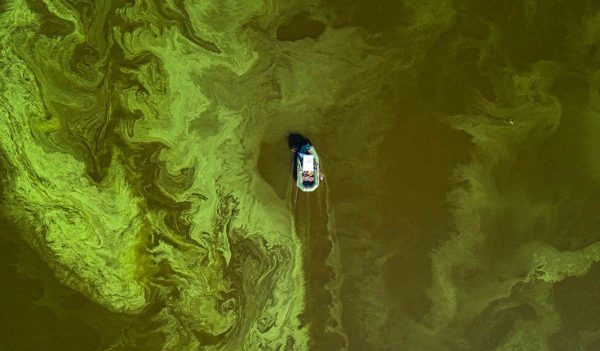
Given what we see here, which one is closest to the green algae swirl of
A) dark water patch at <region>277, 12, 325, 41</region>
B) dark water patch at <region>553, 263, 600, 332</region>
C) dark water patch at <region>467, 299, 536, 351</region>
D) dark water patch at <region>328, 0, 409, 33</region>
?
dark water patch at <region>277, 12, 325, 41</region>

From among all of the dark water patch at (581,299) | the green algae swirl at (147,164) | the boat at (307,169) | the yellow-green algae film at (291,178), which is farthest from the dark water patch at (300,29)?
the dark water patch at (581,299)

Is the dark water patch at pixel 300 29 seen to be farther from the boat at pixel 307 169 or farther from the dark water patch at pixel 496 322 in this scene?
the dark water patch at pixel 496 322

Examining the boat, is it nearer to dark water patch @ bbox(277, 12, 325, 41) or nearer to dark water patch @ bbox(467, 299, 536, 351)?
dark water patch @ bbox(277, 12, 325, 41)

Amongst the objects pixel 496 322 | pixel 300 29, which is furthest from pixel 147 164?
pixel 496 322

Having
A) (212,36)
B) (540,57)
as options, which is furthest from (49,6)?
(540,57)

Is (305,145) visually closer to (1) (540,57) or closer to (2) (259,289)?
(2) (259,289)
